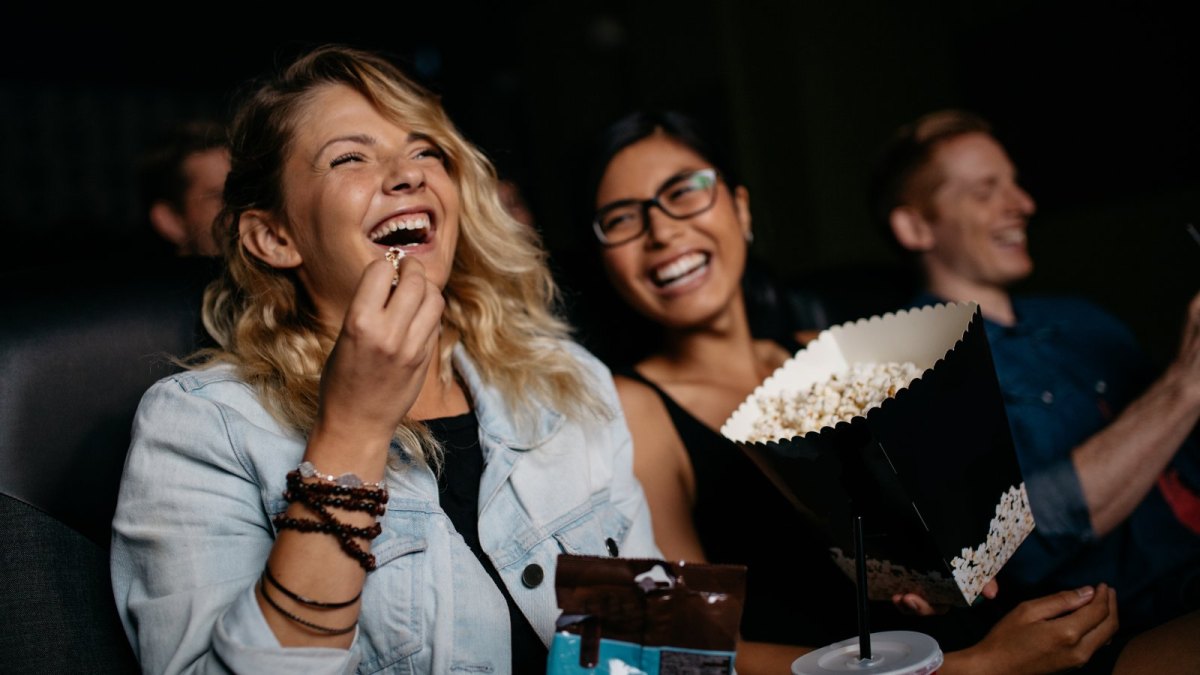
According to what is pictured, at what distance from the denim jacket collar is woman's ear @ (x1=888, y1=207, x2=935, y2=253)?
1138 mm

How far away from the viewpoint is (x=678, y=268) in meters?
1.76

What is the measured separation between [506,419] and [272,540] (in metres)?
0.37

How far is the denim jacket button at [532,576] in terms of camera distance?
126 centimetres

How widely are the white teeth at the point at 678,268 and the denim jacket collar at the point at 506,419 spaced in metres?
0.43

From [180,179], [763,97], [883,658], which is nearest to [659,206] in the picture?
[883,658]

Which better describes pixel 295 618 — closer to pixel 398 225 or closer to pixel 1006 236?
pixel 398 225

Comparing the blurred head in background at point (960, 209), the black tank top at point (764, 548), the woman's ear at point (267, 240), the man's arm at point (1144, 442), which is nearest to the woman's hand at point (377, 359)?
the woman's ear at point (267, 240)

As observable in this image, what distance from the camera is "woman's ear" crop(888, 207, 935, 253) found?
2.20m

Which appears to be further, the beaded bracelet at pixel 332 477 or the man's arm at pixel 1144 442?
the man's arm at pixel 1144 442

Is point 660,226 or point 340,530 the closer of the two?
point 340,530

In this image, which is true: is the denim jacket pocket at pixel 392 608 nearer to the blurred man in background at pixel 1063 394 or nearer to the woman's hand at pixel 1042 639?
the woman's hand at pixel 1042 639

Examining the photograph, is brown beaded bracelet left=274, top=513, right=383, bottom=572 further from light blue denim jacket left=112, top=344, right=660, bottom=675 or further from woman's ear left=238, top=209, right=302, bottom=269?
woman's ear left=238, top=209, right=302, bottom=269

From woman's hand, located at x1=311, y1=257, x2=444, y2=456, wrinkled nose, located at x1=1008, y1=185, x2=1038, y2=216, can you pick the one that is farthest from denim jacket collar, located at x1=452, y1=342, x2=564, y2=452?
wrinkled nose, located at x1=1008, y1=185, x2=1038, y2=216

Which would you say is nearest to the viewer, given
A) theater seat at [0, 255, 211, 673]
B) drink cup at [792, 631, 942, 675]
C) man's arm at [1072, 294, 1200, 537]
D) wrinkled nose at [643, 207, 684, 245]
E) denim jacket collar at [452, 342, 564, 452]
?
drink cup at [792, 631, 942, 675]
